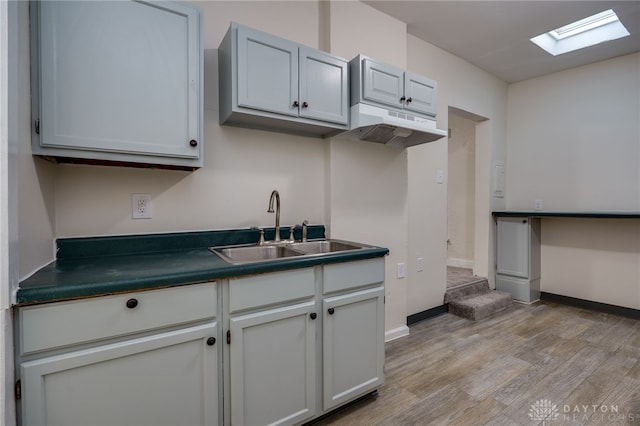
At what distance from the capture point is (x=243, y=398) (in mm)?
1287

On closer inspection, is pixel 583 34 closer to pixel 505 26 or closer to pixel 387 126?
pixel 505 26

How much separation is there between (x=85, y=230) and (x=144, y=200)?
0.97ft

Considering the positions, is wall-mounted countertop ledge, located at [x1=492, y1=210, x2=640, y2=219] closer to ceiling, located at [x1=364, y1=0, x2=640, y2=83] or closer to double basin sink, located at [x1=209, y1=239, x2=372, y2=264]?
ceiling, located at [x1=364, y1=0, x2=640, y2=83]

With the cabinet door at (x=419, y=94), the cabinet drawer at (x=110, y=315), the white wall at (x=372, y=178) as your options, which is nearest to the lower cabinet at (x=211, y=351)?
the cabinet drawer at (x=110, y=315)

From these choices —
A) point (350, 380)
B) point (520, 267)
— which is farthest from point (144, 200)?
point (520, 267)

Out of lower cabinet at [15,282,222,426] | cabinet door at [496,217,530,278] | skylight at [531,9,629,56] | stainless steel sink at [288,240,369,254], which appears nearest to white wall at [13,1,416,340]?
stainless steel sink at [288,240,369,254]

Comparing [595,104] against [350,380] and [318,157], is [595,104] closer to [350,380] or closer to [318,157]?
[318,157]

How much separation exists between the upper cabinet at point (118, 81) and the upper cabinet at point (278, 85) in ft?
0.71

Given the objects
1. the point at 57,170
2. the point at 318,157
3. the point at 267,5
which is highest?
the point at 267,5

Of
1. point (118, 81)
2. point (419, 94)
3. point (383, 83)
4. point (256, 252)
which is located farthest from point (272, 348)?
point (419, 94)

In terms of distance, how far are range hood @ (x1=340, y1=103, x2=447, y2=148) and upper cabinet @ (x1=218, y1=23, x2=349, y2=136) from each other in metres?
0.09

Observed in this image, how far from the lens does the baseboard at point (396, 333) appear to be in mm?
2452

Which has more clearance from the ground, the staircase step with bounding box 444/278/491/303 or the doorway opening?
the doorway opening

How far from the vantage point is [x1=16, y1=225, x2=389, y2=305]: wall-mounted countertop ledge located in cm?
97
